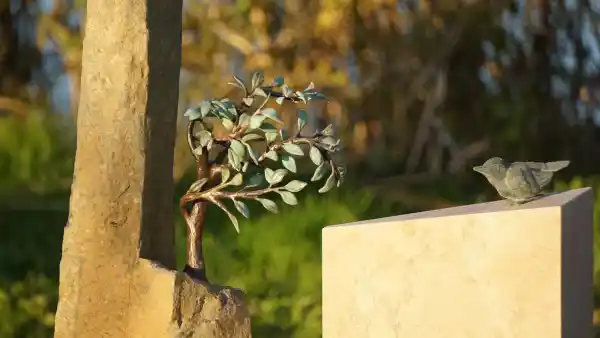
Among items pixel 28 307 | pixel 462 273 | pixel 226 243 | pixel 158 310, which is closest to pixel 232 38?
→ pixel 226 243

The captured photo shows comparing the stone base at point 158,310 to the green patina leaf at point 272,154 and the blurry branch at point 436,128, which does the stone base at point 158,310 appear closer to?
the green patina leaf at point 272,154

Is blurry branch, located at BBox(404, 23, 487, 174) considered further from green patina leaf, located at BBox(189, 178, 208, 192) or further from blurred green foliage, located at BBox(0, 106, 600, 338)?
green patina leaf, located at BBox(189, 178, 208, 192)

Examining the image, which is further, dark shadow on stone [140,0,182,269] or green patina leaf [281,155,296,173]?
green patina leaf [281,155,296,173]

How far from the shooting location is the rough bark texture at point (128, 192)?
237 centimetres

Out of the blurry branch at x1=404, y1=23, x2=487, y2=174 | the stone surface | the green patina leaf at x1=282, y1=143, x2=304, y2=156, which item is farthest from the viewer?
the blurry branch at x1=404, y1=23, x2=487, y2=174

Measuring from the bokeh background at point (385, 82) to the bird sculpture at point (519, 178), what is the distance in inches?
83.1

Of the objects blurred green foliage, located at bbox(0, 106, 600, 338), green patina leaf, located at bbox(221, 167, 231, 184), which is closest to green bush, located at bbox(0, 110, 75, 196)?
blurred green foliage, located at bbox(0, 106, 600, 338)

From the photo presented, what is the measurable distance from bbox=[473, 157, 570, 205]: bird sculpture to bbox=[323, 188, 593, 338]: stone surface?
2.0 inches

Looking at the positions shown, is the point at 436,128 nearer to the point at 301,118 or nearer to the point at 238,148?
the point at 301,118

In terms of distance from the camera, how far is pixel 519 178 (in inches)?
94.2

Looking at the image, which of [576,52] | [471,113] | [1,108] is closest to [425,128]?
[471,113]

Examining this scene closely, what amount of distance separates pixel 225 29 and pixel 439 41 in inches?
53.1

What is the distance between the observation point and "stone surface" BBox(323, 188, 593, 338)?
7.32ft

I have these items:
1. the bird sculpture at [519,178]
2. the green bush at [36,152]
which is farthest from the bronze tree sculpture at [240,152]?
the green bush at [36,152]
